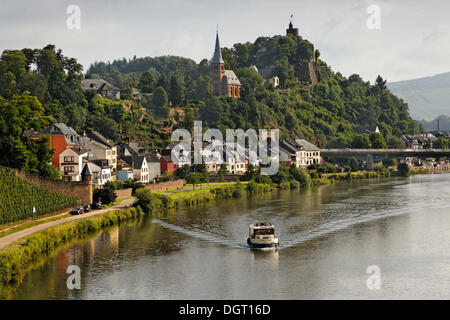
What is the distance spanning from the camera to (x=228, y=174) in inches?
4176

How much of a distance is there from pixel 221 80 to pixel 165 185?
76712 millimetres

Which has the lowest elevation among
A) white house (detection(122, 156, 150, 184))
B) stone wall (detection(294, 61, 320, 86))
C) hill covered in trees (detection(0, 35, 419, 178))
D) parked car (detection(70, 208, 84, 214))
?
parked car (detection(70, 208, 84, 214))

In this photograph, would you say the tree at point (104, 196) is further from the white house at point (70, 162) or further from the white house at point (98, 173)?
the white house at point (70, 162)

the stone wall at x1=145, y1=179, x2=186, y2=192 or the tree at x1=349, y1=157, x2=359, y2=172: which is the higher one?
the tree at x1=349, y1=157, x2=359, y2=172

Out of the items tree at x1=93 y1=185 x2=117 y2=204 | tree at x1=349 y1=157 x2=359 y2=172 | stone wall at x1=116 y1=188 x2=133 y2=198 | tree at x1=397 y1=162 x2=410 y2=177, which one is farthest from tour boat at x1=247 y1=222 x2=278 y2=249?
tree at x1=397 y1=162 x2=410 y2=177

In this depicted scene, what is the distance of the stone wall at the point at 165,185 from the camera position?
273 ft

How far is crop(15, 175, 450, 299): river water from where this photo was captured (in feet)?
129

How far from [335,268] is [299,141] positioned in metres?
94.6

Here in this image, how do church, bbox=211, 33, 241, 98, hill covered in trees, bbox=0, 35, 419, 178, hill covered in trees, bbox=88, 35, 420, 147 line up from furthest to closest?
church, bbox=211, 33, 241, 98, hill covered in trees, bbox=88, 35, 420, 147, hill covered in trees, bbox=0, 35, 419, 178

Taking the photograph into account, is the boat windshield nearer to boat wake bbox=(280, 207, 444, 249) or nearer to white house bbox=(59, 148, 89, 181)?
boat wake bbox=(280, 207, 444, 249)

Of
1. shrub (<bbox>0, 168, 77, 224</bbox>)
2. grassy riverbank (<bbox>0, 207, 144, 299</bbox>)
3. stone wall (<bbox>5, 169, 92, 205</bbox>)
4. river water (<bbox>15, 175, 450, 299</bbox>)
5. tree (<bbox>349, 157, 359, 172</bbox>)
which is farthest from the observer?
tree (<bbox>349, 157, 359, 172</bbox>)

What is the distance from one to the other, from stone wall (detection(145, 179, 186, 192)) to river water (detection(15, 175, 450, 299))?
11.4 metres

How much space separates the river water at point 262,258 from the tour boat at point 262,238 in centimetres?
86

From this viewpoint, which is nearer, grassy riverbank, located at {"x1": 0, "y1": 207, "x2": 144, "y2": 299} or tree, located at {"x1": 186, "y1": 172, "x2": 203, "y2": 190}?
grassy riverbank, located at {"x1": 0, "y1": 207, "x2": 144, "y2": 299}
